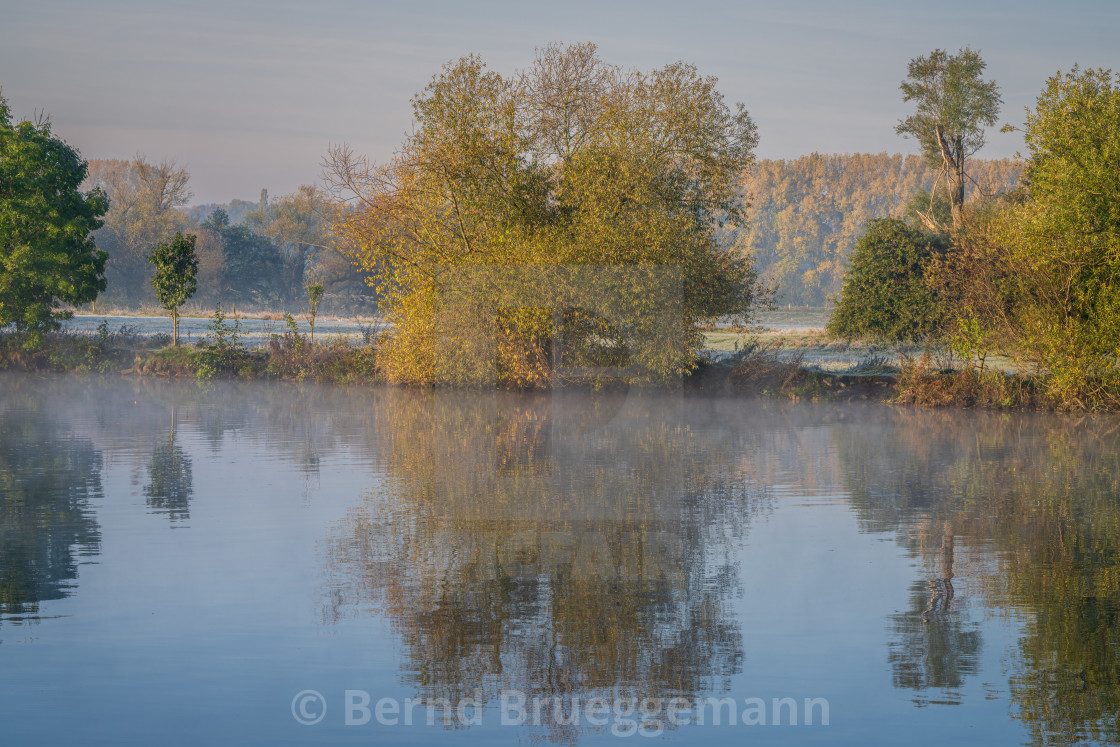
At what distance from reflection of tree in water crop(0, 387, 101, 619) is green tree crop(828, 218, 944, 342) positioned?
26173 millimetres

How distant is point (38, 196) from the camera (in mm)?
33531

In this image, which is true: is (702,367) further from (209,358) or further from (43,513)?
(43,513)

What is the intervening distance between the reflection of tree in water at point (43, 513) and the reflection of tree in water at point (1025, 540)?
732cm

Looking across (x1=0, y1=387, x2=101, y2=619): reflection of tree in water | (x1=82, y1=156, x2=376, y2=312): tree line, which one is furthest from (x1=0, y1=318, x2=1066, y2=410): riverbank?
(x1=82, y1=156, x2=376, y2=312): tree line

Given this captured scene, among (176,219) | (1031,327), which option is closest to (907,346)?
(1031,327)

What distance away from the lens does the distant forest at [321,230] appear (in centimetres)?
8656

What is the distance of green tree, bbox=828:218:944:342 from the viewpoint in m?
35.2

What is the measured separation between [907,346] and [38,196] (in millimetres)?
28983

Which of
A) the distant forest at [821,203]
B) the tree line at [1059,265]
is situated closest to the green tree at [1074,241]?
the tree line at [1059,265]

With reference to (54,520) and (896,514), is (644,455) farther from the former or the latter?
(54,520)

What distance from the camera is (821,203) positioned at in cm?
11719

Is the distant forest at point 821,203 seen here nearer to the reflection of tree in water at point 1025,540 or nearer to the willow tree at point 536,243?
the willow tree at point 536,243

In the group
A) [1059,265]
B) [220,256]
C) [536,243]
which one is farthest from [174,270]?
[220,256]

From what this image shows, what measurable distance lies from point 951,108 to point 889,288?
580 inches
